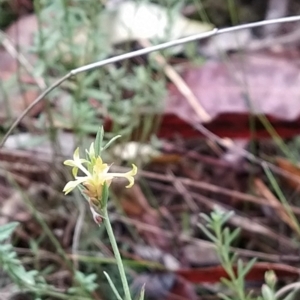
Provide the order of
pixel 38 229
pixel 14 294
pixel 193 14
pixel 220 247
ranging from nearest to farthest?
pixel 220 247, pixel 14 294, pixel 38 229, pixel 193 14

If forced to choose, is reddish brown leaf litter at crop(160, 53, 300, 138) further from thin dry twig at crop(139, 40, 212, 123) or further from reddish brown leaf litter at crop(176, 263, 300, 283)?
reddish brown leaf litter at crop(176, 263, 300, 283)

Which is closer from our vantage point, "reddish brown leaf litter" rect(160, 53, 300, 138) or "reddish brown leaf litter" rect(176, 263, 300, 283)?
"reddish brown leaf litter" rect(176, 263, 300, 283)

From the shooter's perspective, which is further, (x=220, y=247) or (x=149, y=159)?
(x=149, y=159)

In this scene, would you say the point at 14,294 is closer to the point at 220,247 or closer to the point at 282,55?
the point at 220,247

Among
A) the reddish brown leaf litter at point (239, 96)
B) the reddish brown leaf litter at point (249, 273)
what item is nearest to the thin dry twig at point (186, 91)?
the reddish brown leaf litter at point (239, 96)

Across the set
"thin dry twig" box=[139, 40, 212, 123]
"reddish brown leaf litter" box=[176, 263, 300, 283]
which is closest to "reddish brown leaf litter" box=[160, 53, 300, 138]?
"thin dry twig" box=[139, 40, 212, 123]

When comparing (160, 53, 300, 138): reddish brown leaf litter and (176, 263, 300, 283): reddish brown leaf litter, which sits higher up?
(160, 53, 300, 138): reddish brown leaf litter

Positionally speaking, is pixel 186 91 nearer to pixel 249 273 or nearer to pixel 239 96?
pixel 239 96

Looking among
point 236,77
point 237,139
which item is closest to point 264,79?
point 236,77
